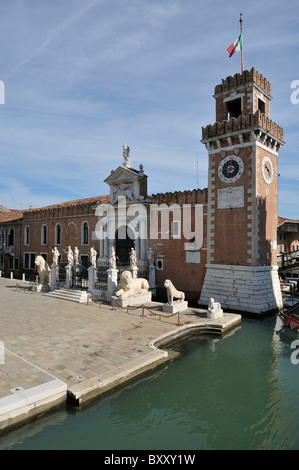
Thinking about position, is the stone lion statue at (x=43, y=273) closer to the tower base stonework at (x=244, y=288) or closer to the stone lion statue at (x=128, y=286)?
the stone lion statue at (x=128, y=286)

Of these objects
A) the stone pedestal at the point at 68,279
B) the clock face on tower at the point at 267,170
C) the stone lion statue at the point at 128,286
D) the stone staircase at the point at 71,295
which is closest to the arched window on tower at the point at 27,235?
the stone staircase at the point at 71,295

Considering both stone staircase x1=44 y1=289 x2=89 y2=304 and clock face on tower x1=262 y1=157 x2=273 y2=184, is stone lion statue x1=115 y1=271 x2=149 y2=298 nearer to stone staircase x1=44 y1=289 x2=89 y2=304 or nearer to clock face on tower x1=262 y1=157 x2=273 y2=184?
stone staircase x1=44 y1=289 x2=89 y2=304

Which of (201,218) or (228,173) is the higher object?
(228,173)

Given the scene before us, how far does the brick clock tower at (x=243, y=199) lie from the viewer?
Answer: 17.3m

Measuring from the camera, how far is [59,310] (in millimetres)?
16188

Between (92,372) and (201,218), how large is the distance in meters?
13.6

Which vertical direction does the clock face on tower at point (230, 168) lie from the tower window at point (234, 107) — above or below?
below

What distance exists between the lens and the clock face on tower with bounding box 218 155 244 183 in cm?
1809

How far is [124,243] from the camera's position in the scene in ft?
80.4

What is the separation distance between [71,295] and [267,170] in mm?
14772

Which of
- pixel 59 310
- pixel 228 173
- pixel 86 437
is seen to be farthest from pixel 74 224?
pixel 86 437

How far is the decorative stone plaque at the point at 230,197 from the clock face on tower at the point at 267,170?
1.93 m

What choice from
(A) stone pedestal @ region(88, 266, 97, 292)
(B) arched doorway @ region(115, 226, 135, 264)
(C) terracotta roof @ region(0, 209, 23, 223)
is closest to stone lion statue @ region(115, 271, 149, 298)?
(A) stone pedestal @ region(88, 266, 97, 292)
